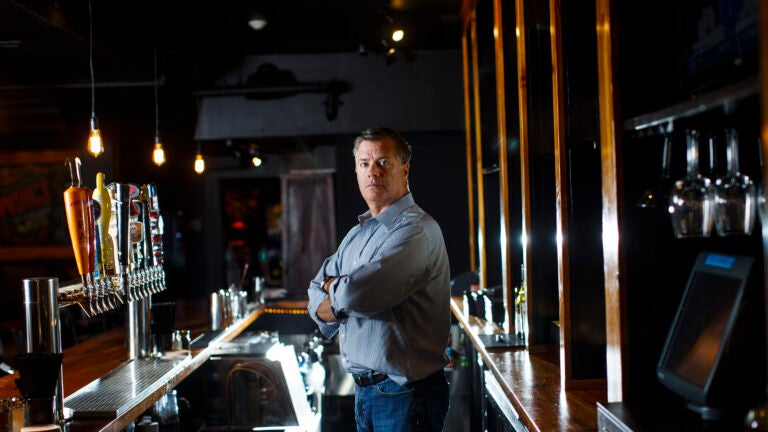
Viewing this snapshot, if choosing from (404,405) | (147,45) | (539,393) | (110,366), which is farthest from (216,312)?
(539,393)

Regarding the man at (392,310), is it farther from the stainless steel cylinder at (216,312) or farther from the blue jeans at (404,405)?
the stainless steel cylinder at (216,312)

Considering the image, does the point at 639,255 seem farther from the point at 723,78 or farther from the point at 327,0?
the point at 327,0

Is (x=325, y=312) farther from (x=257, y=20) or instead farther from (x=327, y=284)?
(x=257, y=20)

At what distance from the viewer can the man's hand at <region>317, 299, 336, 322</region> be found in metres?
2.67

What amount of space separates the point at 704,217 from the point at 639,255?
37 centimetres

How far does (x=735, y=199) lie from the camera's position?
60.5 inches

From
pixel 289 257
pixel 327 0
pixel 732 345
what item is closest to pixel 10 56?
pixel 327 0

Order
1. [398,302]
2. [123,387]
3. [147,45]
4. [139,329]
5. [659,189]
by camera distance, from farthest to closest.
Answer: [147,45], [139,329], [123,387], [398,302], [659,189]

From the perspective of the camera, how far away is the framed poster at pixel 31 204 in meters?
9.04

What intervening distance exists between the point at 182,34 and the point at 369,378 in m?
5.11

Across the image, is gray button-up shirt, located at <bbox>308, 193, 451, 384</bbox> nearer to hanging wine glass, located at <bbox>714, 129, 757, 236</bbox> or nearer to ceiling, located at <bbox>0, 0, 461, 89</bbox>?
hanging wine glass, located at <bbox>714, 129, 757, 236</bbox>

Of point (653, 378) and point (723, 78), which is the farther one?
point (653, 378)

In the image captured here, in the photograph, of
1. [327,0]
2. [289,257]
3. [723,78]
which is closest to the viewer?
[723,78]

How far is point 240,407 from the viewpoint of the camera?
4.16 metres
